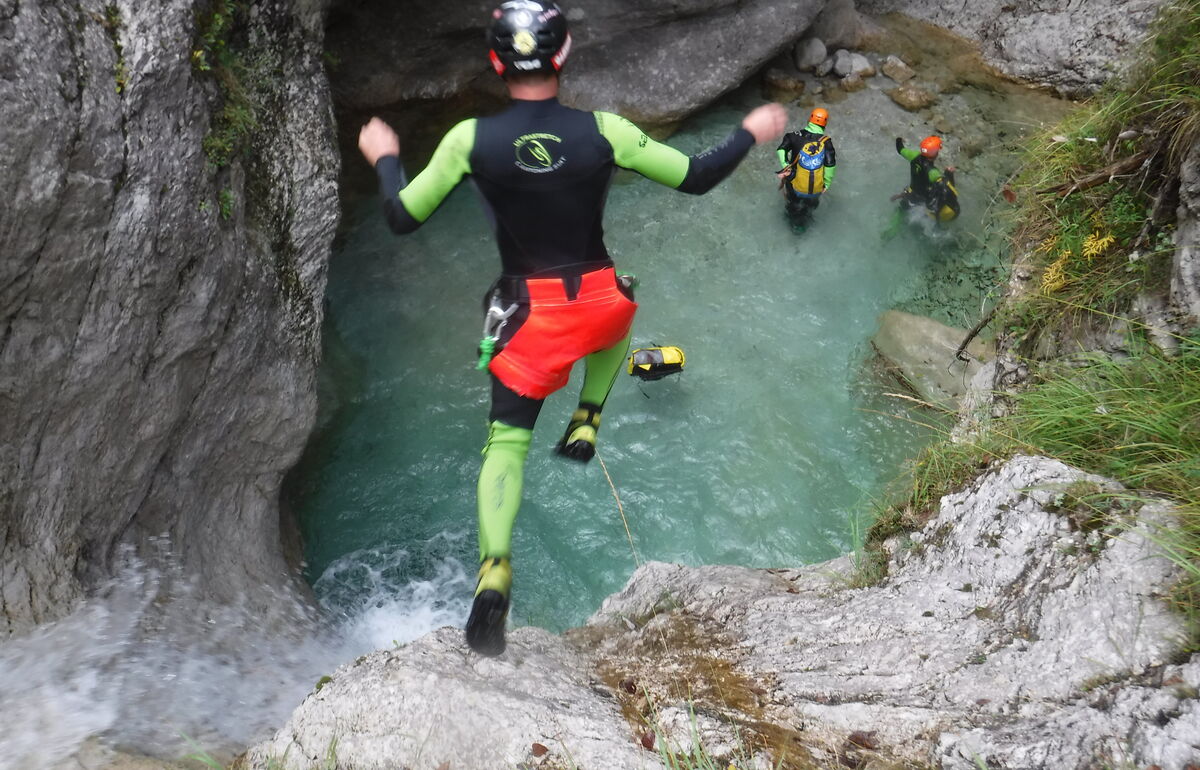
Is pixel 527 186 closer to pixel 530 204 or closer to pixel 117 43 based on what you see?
pixel 530 204

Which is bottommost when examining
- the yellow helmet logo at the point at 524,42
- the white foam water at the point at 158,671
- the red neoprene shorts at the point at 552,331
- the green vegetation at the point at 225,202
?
the white foam water at the point at 158,671

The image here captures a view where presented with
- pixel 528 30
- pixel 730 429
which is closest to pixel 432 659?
pixel 528 30

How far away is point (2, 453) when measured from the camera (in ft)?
11.0

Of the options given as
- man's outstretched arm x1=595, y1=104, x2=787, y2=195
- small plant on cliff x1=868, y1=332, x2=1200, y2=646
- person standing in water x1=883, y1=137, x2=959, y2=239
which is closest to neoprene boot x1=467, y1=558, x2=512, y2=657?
man's outstretched arm x1=595, y1=104, x2=787, y2=195

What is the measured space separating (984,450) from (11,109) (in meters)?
4.07

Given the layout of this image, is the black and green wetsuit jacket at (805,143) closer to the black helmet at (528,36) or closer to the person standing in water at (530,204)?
the person standing in water at (530,204)

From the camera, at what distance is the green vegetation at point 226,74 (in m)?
4.11

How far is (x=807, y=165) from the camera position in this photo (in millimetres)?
6730

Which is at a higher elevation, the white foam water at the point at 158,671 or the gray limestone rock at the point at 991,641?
the gray limestone rock at the point at 991,641

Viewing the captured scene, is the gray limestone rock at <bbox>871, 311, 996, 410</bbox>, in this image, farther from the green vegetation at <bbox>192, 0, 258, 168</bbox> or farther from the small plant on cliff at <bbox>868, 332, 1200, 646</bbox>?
the green vegetation at <bbox>192, 0, 258, 168</bbox>

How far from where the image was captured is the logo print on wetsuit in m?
2.67

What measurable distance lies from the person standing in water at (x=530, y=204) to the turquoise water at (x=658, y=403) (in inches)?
95.6

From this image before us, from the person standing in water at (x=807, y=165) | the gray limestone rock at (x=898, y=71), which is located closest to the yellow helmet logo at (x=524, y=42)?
the person standing in water at (x=807, y=165)

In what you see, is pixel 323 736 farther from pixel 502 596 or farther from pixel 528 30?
pixel 528 30
